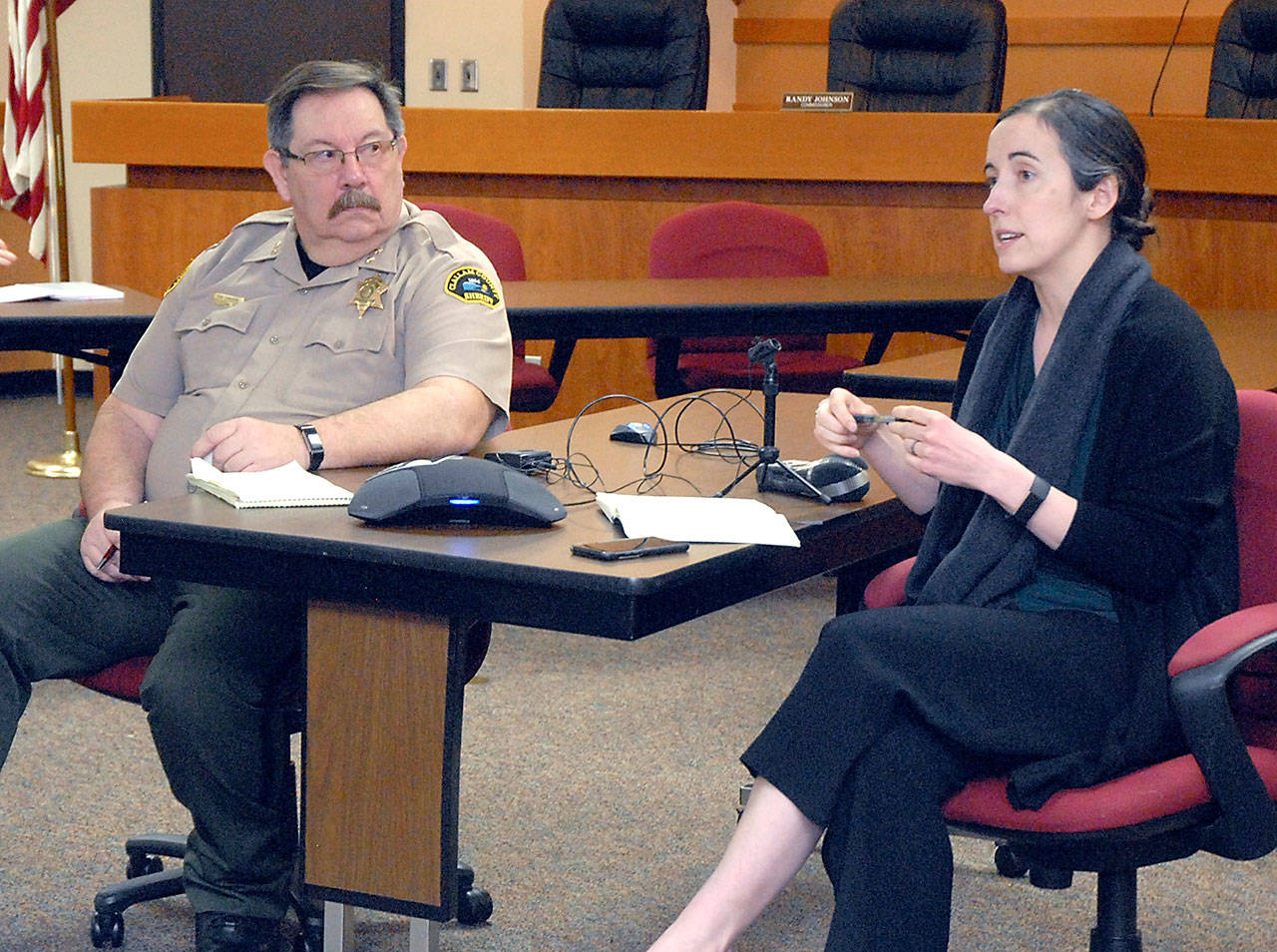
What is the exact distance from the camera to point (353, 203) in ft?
7.72

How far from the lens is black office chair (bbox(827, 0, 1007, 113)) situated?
5512 millimetres

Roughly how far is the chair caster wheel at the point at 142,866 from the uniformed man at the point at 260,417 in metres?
0.33

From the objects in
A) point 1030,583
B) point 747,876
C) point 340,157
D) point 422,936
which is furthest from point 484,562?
point 340,157

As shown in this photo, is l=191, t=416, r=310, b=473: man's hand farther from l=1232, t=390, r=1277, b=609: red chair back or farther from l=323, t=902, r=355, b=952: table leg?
l=1232, t=390, r=1277, b=609: red chair back

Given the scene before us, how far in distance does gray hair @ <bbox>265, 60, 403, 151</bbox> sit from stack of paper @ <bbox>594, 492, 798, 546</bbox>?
0.86 metres

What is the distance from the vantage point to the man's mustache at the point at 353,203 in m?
2.35

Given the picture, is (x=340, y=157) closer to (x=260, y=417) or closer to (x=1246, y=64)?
(x=260, y=417)

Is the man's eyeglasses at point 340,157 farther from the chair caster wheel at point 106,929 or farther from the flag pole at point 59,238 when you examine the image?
the flag pole at point 59,238

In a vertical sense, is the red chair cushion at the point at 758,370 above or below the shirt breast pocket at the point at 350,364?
below

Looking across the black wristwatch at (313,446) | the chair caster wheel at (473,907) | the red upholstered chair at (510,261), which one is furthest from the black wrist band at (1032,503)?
the red upholstered chair at (510,261)

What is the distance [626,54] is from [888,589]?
4071 mm

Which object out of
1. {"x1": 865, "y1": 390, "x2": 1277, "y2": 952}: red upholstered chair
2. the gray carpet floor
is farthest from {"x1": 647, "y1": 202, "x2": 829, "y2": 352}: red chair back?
{"x1": 865, "y1": 390, "x2": 1277, "y2": 952}: red upholstered chair

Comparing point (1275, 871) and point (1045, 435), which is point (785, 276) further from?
point (1045, 435)

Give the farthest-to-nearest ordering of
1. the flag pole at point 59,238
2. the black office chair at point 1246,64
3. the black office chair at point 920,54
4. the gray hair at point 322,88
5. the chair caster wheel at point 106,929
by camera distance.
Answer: the black office chair at point 920,54 < the black office chair at point 1246,64 < the flag pole at point 59,238 < the gray hair at point 322,88 < the chair caster wheel at point 106,929
